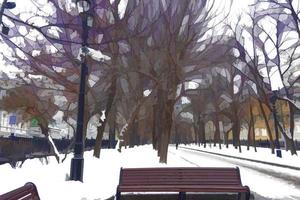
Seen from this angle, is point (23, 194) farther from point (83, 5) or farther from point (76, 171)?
point (83, 5)

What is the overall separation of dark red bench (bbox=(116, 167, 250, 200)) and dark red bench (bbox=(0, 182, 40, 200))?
332 cm

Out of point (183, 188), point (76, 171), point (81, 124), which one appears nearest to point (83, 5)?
point (81, 124)

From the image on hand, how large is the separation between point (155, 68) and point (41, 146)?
27.8 ft

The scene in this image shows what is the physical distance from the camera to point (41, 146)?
24.5m

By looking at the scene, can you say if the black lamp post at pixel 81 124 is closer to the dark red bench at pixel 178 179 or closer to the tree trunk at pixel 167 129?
the dark red bench at pixel 178 179

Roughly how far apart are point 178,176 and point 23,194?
180 inches

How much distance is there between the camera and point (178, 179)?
9.17 metres

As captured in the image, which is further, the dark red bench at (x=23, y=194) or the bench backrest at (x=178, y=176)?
the bench backrest at (x=178, y=176)

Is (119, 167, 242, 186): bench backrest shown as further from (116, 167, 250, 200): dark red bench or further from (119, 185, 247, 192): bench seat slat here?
(119, 185, 247, 192): bench seat slat

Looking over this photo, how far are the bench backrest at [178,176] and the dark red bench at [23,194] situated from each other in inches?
142

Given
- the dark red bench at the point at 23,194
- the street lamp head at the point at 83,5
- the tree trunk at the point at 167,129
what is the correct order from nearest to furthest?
1. the dark red bench at the point at 23,194
2. the street lamp head at the point at 83,5
3. the tree trunk at the point at 167,129

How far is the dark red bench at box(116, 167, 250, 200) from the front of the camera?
8883 millimetres

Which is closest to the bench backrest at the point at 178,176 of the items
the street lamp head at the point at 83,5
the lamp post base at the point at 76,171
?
the lamp post base at the point at 76,171

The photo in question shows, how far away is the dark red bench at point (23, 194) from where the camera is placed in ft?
15.8
